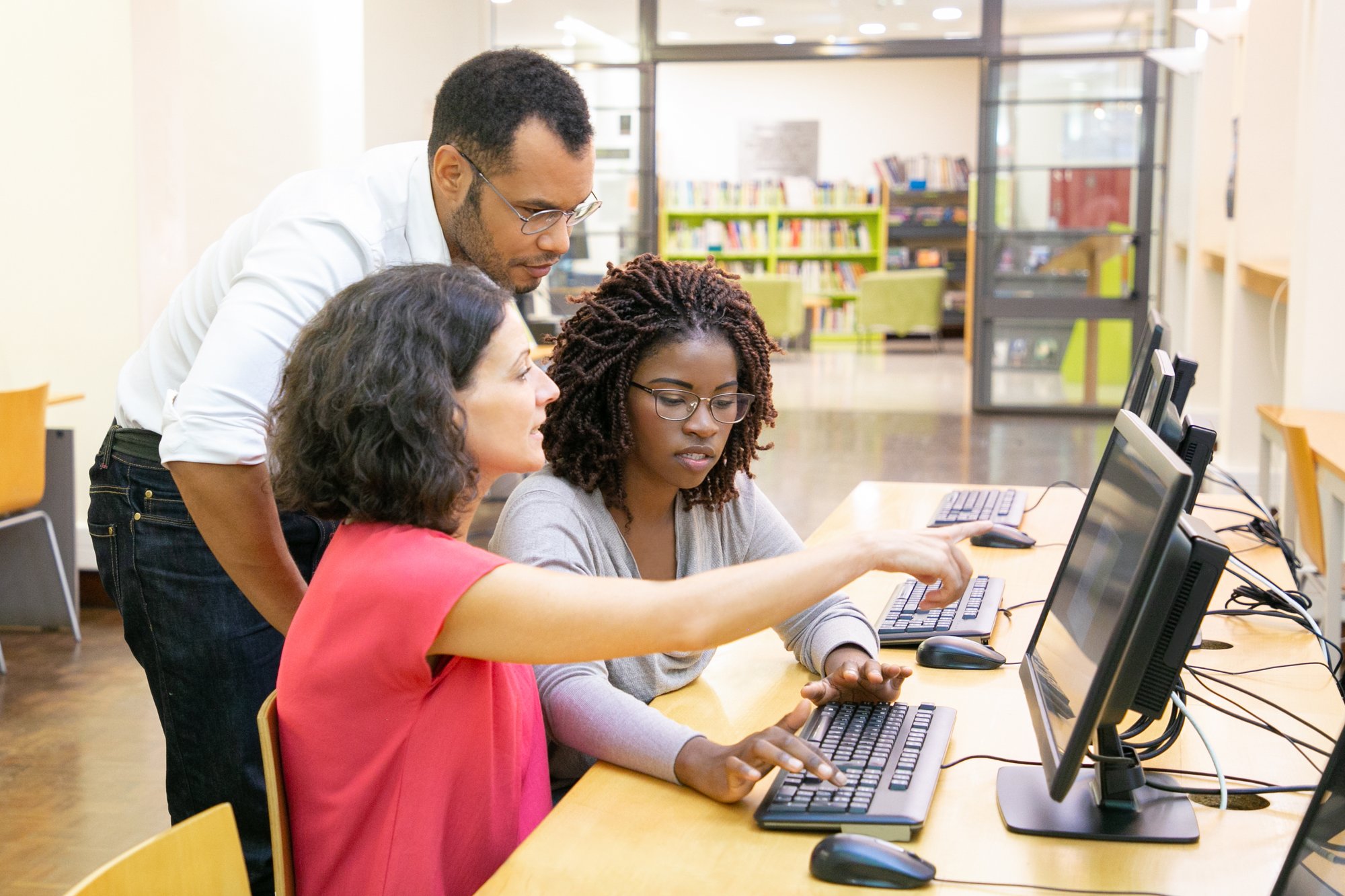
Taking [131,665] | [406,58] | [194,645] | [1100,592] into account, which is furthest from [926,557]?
[406,58]

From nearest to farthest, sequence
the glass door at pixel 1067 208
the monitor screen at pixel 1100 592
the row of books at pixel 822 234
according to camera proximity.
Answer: the monitor screen at pixel 1100 592, the glass door at pixel 1067 208, the row of books at pixel 822 234

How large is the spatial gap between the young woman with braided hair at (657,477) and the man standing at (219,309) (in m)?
0.16

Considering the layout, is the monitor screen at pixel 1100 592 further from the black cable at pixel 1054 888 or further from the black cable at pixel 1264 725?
the black cable at pixel 1264 725

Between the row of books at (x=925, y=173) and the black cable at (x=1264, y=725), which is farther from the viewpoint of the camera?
the row of books at (x=925, y=173)

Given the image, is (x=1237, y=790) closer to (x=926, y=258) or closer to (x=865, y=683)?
(x=865, y=683)

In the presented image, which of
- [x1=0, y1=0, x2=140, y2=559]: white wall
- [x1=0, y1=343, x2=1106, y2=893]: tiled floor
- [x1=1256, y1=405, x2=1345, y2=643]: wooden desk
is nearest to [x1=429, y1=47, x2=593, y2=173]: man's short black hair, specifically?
[x1=0, y1=343, x2=1106, y2=893]: tiled floor

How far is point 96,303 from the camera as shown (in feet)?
14.4

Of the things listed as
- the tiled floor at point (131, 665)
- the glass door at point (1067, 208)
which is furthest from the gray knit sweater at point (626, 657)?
the glass door at point (1067, 208)

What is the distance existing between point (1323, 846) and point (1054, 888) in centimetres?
25

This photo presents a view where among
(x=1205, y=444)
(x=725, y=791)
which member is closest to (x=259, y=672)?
(x=725, y=791)

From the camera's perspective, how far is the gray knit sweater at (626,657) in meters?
1.42

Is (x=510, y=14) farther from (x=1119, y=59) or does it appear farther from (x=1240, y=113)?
(x=1240, y=113)

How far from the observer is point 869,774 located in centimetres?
133

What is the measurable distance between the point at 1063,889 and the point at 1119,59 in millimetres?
8194
